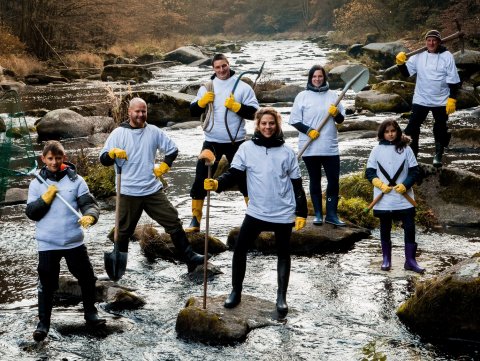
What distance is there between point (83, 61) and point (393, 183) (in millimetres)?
39380

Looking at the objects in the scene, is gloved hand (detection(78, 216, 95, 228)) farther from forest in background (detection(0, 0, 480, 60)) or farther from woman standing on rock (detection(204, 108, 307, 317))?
forest in background (detection(0, 0, 480, 60))

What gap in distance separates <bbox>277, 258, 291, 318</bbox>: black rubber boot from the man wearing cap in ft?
16.4

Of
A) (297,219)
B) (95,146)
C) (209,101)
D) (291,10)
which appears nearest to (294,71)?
(95,146)

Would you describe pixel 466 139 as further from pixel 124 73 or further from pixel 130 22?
pixel 130 22

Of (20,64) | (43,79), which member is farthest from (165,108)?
(20,64)

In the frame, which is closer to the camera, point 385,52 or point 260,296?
point 260,296

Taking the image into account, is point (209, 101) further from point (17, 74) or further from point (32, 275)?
point (17, 74)

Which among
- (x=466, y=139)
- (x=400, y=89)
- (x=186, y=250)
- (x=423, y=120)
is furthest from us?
(x=400, y=89)

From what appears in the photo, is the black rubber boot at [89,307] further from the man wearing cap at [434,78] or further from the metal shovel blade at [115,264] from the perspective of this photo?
the man wearing cap at [434,78]

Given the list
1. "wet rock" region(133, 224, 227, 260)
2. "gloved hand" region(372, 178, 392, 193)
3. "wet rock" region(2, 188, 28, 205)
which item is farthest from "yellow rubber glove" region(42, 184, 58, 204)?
"wet rock" region(2, 188, 28, 205)

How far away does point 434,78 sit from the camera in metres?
11.5

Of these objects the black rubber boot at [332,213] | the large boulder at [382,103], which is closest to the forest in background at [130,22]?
the large boulder at [382,103]

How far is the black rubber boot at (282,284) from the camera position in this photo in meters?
7.25

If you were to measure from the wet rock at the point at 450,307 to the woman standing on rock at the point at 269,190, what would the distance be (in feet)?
3.91
